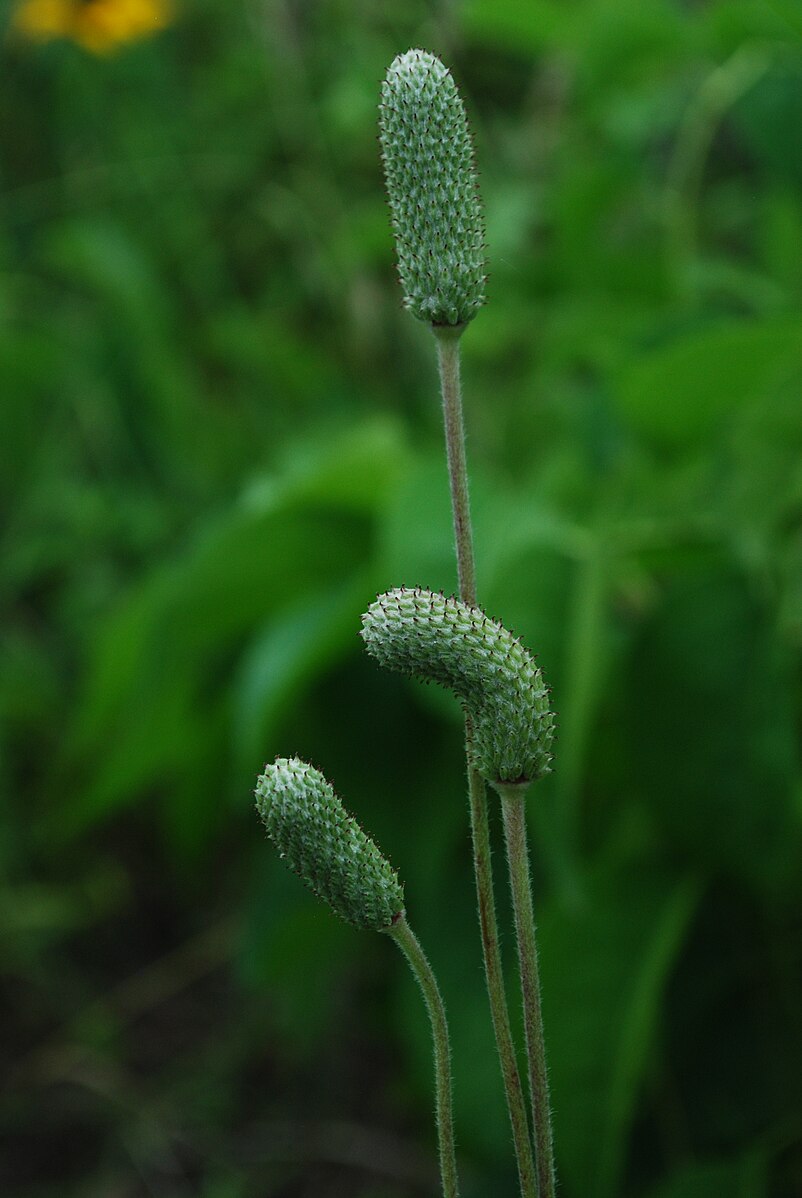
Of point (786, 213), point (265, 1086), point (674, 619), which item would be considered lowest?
point (265, 1086)

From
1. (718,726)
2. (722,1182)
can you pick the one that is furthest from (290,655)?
(722,1182)

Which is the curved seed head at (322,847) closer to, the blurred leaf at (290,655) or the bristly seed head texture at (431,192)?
the bristly seed head texture at (431,192)

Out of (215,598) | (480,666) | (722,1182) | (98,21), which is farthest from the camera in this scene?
(98,21)

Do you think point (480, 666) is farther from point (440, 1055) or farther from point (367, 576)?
point (367, 576)

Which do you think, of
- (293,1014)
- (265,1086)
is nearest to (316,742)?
(293,1014)

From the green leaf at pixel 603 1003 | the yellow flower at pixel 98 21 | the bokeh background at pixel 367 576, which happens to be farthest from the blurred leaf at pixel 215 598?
the yellow flower at pixel 98 21

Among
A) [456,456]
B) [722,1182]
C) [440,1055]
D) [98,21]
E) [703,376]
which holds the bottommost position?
[722,1182]

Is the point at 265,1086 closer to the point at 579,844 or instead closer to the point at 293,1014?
the point at 293,1014
